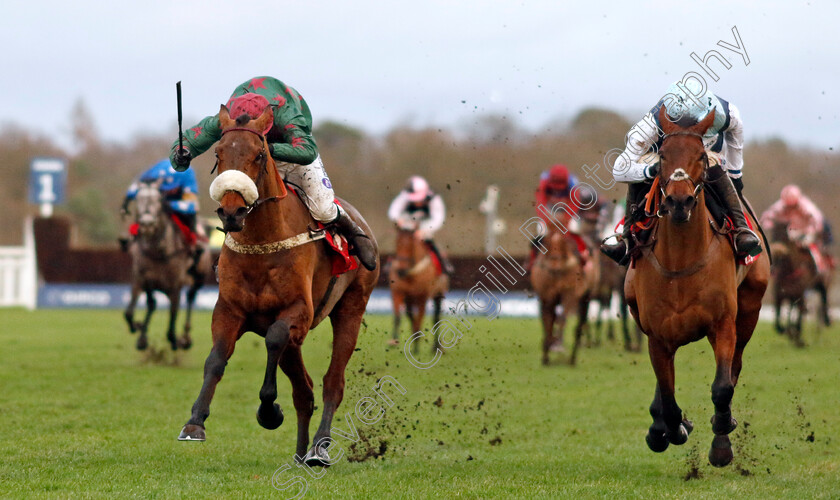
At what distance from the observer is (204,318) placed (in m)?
22.3

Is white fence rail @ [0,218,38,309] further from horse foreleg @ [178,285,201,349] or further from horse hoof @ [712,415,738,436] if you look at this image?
horse hoof @ [712,415,738,436]

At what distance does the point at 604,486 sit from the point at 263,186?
254 cm

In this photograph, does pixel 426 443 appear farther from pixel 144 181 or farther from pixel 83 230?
pixel 83 230

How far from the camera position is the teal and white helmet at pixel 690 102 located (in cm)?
603

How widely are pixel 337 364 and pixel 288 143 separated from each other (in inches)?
62.5

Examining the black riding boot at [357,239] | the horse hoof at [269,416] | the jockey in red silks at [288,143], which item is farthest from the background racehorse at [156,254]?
the horse hoof at [269,416]

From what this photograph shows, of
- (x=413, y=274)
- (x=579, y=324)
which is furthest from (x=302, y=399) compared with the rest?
(x=413, y=274)

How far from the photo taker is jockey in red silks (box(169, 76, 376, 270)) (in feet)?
19.3

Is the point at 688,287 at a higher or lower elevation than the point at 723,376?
higher

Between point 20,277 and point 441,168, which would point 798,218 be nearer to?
point 441,168

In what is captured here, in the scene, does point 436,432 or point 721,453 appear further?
point 436,432

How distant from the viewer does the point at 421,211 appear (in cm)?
1568

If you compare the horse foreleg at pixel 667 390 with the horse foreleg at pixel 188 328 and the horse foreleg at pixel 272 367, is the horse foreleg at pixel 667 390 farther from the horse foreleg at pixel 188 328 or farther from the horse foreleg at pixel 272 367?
the horse foreleg at pixel 188 328

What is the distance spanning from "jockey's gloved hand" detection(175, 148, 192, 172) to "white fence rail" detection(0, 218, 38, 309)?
65.7ft
